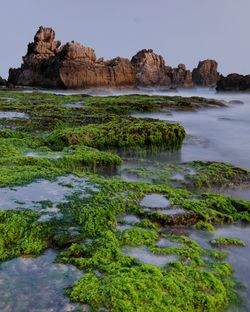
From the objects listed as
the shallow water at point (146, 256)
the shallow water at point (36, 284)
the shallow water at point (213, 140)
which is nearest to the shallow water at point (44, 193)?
the shallow water at point (36, 284)

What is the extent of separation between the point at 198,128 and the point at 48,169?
11.6 meters

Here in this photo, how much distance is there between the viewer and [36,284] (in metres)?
4.05

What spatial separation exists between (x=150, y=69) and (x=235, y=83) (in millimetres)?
28452

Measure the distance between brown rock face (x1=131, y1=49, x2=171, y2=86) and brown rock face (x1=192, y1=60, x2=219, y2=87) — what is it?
2018cm

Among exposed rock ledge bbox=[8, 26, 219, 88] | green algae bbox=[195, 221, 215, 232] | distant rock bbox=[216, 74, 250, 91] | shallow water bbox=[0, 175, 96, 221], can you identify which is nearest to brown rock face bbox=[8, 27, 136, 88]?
exposed rock ledge bbox=[8, 26, 219, 88]

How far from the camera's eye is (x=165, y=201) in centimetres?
655

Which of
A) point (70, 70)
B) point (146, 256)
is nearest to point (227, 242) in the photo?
point (146, 256)

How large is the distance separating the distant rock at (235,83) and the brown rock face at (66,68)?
20413 mm

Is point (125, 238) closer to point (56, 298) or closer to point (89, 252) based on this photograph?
point (89, 252)

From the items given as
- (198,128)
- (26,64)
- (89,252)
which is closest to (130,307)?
(89,252)

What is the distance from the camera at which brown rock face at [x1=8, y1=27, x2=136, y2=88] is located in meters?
54.7

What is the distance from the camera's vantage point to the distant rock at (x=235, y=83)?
234 feet

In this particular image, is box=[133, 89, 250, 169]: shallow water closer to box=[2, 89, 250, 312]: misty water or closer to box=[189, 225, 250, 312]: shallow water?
box=[2, 89, 250, 312]: misty water

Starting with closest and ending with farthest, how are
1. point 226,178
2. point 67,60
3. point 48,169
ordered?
point 48,169 < point 226,178 < point 67,60
